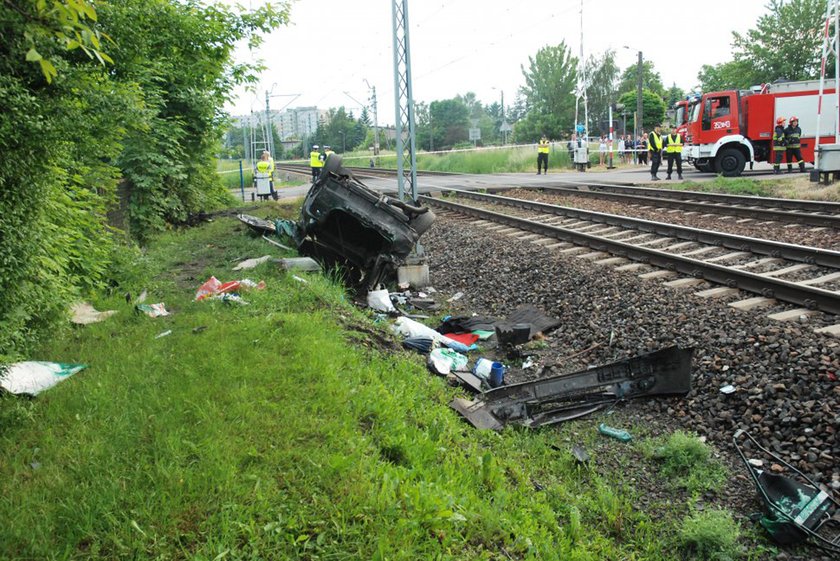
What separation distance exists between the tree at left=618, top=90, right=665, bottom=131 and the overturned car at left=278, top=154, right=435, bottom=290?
1962 inches

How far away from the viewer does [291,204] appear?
745 inches

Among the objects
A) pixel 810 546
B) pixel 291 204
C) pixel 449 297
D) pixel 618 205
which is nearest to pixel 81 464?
pixel 810 546

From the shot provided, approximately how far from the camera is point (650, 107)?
5444cm

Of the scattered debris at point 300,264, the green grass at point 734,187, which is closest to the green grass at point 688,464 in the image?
the scattered debris at point 300,264

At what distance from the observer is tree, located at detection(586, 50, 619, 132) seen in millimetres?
72750

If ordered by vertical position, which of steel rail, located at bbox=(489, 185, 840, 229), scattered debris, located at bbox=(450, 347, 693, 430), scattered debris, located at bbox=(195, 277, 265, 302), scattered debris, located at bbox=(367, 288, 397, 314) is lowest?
scattered debris, located at bbox=(450, 347, 693, 430)

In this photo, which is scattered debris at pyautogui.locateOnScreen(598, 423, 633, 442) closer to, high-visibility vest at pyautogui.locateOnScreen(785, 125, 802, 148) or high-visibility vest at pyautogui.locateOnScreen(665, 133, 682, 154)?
high-visibility vest at pyautogui.locateOnScreen(665, 133, 682, 154)

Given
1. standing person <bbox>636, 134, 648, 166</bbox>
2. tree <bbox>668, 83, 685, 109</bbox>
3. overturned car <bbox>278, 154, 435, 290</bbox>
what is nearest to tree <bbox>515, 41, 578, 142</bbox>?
tree <bbox>668, 83, 685, 109</bbox>

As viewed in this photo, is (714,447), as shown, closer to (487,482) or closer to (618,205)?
(487,482)

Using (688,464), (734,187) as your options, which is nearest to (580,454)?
(688,464)

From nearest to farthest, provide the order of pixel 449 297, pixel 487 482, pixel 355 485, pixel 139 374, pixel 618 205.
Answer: pixel 355 485 < pixel 487 482 < pixel 139 374 < pixel 449 297 < pixel 618 205

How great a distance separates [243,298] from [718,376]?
5.20 metres

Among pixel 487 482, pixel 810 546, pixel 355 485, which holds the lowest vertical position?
pixel 810 546

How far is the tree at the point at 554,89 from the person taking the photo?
6819 centimetres
